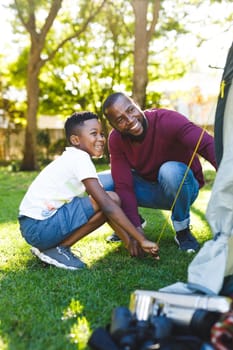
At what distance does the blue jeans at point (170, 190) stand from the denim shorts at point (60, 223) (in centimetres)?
66

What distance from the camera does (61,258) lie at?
3.30 m

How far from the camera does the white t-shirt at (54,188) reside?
329 centimetres

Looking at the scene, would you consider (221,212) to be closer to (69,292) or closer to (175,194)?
(69,292)

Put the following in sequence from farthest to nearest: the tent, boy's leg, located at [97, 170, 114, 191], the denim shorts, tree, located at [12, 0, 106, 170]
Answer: tree, located at [12, 0, 106, 170] < boy's leg, located at [97, 170, 114, 191] < the denim shorts < the tent

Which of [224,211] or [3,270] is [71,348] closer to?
[224,211]

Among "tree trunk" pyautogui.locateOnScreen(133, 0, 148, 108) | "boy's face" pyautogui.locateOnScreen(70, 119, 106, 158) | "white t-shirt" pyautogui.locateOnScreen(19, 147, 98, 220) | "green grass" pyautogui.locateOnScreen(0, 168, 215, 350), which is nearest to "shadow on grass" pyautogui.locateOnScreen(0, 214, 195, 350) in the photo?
"green grass" pyautogui.locateOnScreen(0, 168, 215, 350)

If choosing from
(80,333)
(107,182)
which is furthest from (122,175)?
(80,333)

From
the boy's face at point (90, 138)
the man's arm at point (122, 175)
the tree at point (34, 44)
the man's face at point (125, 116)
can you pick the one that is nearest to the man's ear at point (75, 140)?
the boy's face at point (90, 138)

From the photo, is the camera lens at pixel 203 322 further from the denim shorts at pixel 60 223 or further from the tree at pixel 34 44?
the tree at pixel 34 44

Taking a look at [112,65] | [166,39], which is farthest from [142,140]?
[112,65]

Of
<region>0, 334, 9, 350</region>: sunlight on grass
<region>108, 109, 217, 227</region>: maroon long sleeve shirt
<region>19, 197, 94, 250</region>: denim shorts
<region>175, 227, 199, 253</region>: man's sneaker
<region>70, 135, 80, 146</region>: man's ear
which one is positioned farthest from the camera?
<region>175, 227, 199, 253</region>: man's sneaker

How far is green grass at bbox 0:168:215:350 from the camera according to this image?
88.4 inches

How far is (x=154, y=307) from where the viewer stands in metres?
2.11

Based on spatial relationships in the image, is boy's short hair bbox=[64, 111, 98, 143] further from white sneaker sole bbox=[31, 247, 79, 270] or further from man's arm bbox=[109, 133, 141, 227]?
white sneaker sole bbox=[31, 247, 79, 270]
